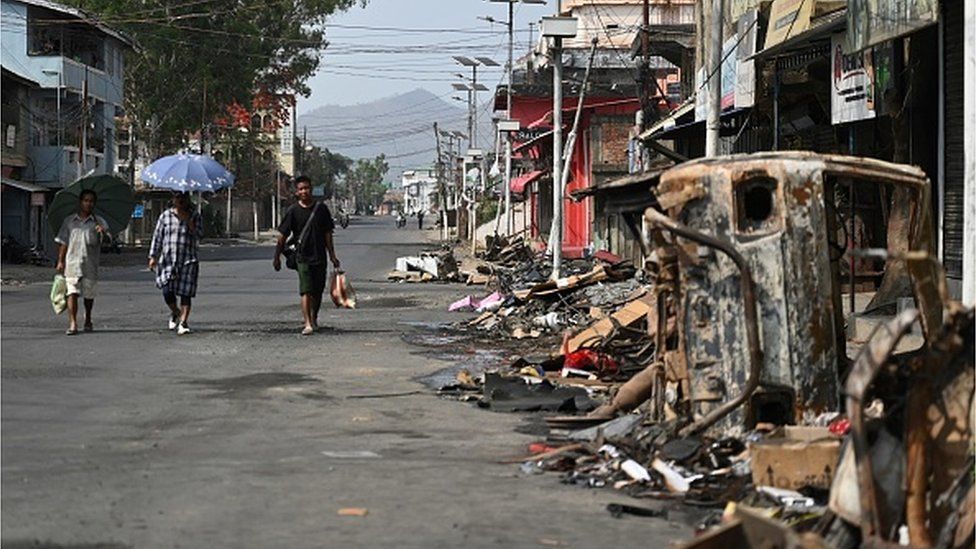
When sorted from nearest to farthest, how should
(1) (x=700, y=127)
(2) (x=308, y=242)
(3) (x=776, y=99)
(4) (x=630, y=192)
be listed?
(4) (x=630, y=192)
(2) (x=308, y=242)
(3) (x=776, y=99)
(1) (x=700, y=127)

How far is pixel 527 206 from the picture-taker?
71.5 metres

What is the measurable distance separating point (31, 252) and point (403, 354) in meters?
29.9

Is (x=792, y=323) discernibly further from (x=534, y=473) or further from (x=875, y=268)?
(x=875, y=268)

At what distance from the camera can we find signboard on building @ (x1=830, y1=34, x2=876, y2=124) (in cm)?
1638

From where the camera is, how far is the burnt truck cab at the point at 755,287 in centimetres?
907

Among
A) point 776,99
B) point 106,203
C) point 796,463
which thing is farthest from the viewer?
point 106,203

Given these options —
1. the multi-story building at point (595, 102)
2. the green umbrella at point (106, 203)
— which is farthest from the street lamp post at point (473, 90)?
the green umbrella at point (106, 203)

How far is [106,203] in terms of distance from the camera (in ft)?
69.3

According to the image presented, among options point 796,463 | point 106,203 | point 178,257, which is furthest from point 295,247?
point 796,463

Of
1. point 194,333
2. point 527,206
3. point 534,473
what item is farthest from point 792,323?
point 527,206

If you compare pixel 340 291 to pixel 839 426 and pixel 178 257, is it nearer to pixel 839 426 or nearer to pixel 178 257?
pixel 178 257

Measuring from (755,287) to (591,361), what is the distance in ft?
15.2

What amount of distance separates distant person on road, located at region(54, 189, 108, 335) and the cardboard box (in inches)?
456

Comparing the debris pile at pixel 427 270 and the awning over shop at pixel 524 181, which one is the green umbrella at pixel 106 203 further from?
the awning over shop at pixel 524 181
